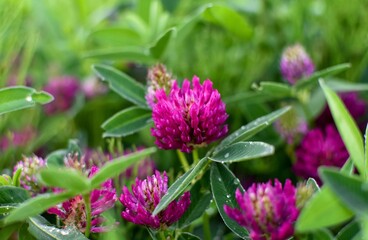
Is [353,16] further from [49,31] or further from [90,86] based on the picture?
[49,31]

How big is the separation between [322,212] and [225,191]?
152 mm

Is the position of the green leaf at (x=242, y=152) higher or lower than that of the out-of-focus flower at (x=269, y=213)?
higher

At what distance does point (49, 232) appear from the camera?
0.51 m

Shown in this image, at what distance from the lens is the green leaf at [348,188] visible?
0.39 metres

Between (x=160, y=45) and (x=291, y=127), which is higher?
(x=160, y=45)

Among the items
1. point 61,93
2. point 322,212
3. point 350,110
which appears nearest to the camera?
point 322,212

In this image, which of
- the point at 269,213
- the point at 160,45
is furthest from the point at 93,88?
the point at 269,213

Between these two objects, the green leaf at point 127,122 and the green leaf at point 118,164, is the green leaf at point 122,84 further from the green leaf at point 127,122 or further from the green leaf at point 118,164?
the green leaf at point 118,164

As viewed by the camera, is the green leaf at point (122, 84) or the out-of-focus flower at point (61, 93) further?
the out-of-focus flower at point (61, 93)

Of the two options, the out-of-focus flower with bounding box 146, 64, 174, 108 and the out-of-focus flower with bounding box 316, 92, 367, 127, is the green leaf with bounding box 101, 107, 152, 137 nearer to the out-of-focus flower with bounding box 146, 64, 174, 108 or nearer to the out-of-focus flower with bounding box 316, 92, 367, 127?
the out-of-focus flower with bounding box 146, 64, 174, 108

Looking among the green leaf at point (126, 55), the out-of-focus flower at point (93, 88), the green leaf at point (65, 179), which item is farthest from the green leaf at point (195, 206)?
the out-of-focus flower at point (93, 88)

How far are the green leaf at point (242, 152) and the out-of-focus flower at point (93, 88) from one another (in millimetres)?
520

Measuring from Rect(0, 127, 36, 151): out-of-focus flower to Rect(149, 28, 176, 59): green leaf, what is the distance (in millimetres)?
246

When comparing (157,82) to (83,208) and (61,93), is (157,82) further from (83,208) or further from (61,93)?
(61,93)
